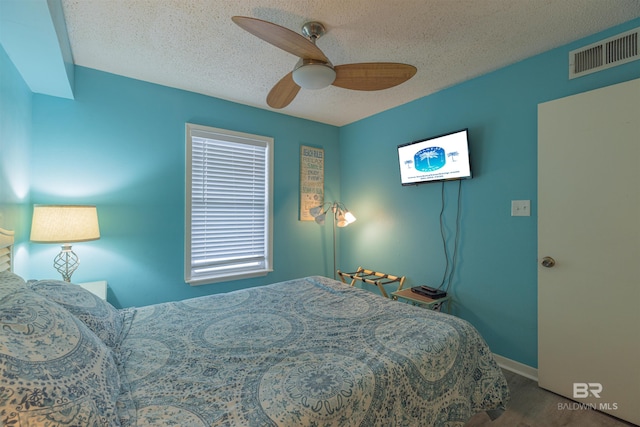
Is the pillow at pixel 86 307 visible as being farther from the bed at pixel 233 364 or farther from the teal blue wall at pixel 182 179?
the teal blue wall at pixel 182 179

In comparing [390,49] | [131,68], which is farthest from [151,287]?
[390,49]

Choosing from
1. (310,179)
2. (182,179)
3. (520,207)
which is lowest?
(520,207)

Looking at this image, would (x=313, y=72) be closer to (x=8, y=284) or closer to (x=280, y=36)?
(x=280, y=36)

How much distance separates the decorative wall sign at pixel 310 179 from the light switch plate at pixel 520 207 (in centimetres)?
217

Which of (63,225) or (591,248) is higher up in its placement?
(63,225)

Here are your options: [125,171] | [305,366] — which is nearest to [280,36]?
[305,366]

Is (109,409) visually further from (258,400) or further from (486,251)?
(486,251)

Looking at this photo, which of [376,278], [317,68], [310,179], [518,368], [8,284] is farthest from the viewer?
[310,179]

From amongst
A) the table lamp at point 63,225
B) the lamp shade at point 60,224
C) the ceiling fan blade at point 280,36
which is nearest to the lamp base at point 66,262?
the table lamp at point 63,225

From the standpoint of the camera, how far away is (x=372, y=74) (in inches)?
69.9

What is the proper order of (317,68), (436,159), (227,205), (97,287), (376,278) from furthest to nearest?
1. (376,278)
2. (227,205)
3. (436,159)
4. (97,287)
5. (317,68)

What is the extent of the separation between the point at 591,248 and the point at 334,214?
2563 mm

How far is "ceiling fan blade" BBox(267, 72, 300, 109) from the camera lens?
194cm

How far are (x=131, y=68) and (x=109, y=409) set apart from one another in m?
2.55
